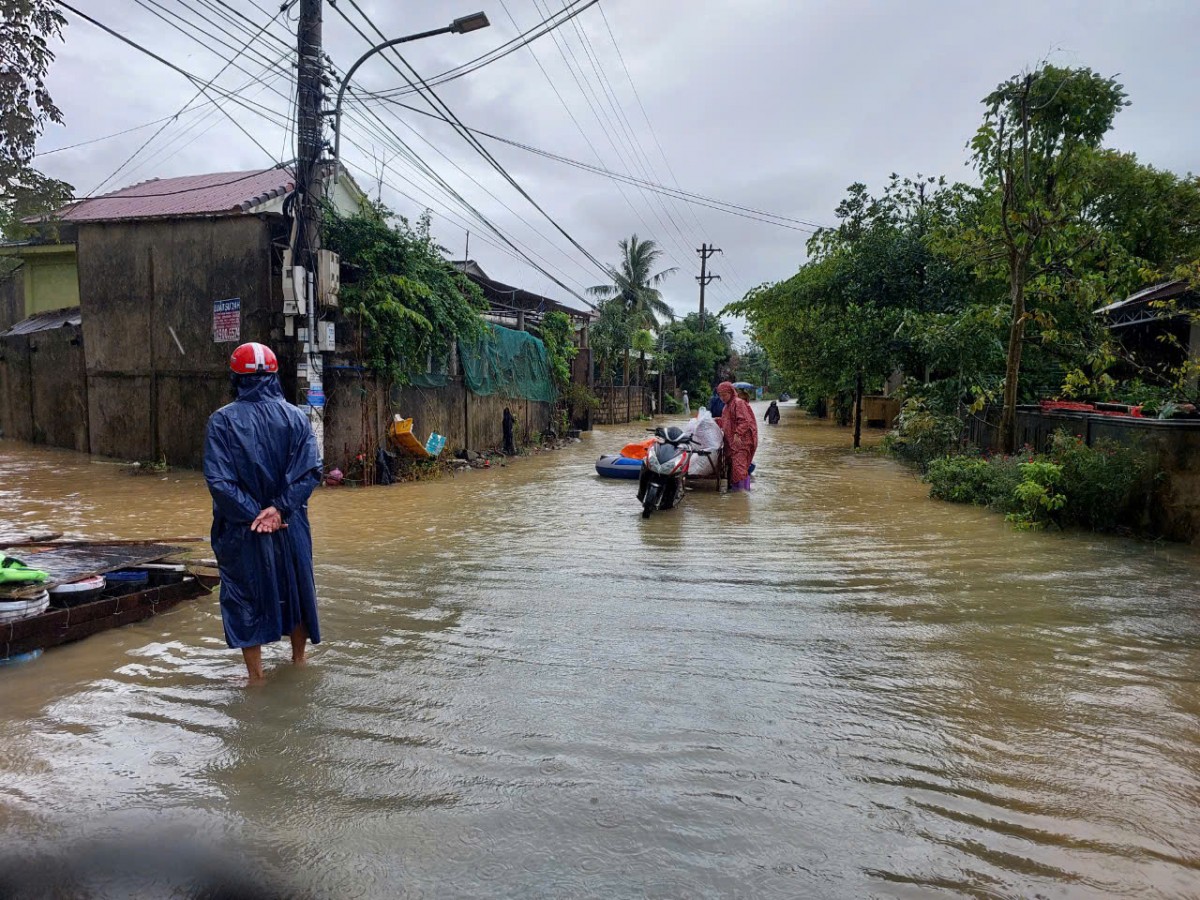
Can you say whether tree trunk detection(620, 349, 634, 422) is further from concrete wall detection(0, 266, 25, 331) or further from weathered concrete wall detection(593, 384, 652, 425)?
concrete wall detection(0, 266, 25, 331)

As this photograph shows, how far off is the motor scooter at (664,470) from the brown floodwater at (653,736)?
8.93ft

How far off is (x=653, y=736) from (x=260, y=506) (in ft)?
7.45

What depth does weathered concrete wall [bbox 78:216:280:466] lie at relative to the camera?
11.7 m

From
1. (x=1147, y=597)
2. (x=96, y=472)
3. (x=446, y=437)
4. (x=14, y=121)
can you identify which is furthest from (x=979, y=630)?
(x=96, y=472)

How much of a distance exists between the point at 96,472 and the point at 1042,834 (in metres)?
13.5

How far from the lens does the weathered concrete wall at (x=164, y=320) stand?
11672mm

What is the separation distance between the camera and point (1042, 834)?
Result: 2.57 meters

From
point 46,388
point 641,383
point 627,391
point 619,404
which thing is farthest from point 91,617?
point 641,383

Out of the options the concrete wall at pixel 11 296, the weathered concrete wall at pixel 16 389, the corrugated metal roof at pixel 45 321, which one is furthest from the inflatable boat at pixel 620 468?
the concrete wall at pixel 11 296

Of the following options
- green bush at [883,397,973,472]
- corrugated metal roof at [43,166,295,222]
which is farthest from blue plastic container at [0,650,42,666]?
green bush at [883,397,973,472]

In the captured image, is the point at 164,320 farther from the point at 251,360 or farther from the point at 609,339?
the point at 609,339

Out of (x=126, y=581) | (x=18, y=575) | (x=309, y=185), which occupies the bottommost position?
(x=126, y=581)

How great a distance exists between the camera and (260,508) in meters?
3.87

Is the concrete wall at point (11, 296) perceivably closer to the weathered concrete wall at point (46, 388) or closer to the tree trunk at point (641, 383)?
the weathered concrete wall at point (46, 388)
